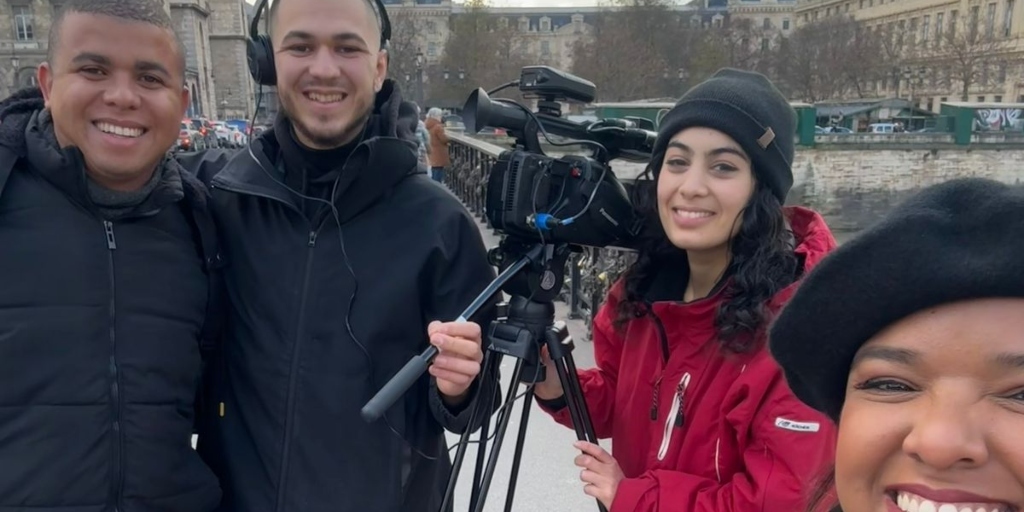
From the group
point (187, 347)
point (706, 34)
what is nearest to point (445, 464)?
point (187, 347)

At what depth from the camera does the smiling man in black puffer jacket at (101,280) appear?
1371mm

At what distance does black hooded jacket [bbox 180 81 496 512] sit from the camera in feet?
5.16

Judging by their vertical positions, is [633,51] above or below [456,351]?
above

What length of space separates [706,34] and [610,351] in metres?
52.7

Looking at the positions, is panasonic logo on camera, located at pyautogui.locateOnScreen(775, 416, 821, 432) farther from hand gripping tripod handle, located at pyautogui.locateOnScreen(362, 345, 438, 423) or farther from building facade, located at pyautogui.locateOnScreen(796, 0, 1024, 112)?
building facade, located at pyautogui.locateOnScreen(796, 0, 1024, 112)

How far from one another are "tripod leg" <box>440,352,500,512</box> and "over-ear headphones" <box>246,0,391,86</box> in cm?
79

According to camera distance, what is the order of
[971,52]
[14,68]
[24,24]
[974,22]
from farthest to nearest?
[974,22], [971,52], [24,24], [14,68]

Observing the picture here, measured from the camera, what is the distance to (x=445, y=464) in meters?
1.82

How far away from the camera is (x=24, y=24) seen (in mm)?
38125

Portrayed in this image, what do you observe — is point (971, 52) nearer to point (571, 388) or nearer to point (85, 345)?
point (571, 388)

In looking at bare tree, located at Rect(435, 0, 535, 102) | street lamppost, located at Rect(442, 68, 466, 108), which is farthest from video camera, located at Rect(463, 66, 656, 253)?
street lamppost, located at Rect(442, 68, 466, 108)

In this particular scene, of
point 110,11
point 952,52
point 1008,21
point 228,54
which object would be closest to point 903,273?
Answer: point 110,11

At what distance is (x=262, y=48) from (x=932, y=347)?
1479 mm

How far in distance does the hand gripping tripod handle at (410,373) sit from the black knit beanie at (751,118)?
0.43 metres
